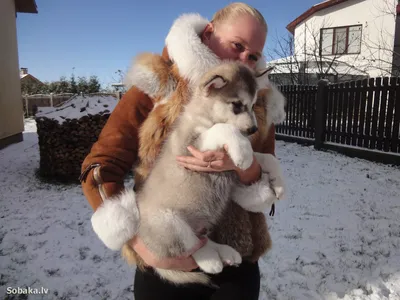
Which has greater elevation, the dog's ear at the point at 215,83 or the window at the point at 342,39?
the window at the point at 342,39

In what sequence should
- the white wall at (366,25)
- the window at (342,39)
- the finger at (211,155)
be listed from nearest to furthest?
the finger at (211,155) → the white wall at (366,25) → the window at (342,39)

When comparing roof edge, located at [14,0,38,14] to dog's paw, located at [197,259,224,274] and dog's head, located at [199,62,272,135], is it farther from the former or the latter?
dog's paw, located at [197,259,224,274]

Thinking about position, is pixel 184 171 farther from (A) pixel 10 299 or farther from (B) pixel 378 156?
(B) pixel 378 156

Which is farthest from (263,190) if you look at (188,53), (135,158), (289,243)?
(289,243)

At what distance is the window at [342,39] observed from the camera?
21380 millimetres

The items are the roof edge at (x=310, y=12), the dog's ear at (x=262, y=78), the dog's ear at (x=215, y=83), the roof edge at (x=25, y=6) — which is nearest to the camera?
the dog's ear at (x=215, y=83)

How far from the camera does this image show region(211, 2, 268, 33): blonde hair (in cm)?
170

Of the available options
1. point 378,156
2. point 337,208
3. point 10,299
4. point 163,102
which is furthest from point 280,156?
point 163,102

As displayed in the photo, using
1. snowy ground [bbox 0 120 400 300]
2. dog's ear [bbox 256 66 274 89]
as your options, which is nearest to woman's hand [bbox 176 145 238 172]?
dog's ear [bbox 256 66 274 89]

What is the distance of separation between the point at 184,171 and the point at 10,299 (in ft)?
9.90

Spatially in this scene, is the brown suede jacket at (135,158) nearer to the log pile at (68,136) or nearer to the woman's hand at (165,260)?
the woman's hand at (165,260)

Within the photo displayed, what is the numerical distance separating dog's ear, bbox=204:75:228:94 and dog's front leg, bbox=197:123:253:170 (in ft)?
0.75

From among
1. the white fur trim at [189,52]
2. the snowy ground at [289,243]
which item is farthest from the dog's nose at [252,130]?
the snowy ground at [289,243]

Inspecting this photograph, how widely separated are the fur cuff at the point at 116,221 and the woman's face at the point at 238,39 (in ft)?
3.24
